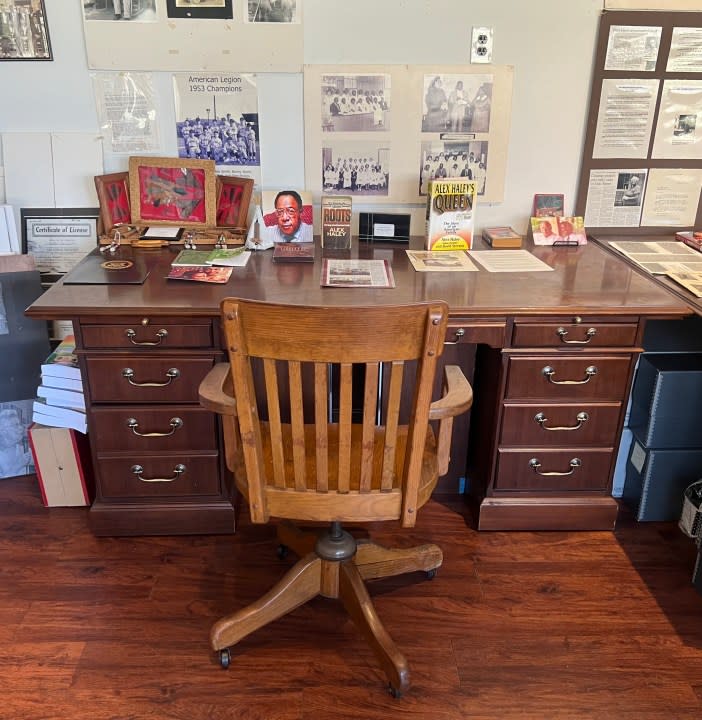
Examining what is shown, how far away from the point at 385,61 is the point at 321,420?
139 centimetres

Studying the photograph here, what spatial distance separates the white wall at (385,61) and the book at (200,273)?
0.49 metres

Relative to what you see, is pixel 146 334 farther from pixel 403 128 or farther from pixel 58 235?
pixel 403 128

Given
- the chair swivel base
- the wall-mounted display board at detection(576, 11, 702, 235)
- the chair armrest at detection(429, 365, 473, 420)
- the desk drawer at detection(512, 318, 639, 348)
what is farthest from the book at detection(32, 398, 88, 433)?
the wall-mounted display board at detection(576, 11, 702, 235)

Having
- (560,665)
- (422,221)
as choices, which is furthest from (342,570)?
(422,221)

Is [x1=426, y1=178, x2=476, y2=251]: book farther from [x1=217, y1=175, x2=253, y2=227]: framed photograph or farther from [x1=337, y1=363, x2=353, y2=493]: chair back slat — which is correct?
[x1=337, y1=363, x2=353, y2=493]: chair back slat

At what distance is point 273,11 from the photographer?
2.21 metres

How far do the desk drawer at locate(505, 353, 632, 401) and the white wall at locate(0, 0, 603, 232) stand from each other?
807mm

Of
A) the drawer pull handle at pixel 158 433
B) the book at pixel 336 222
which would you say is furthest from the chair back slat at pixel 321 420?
the book at pixel 336 222

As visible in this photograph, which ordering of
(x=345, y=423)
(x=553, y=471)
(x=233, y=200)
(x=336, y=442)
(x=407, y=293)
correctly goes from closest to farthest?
(x=345, y=423) → (x=336, y=442) → (x=407, y=293) → (x=553, y=471) → (x=233, y=200)

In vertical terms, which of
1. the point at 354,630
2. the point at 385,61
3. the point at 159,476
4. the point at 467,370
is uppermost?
the point at 385,61

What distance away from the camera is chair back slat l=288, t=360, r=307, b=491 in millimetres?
1373

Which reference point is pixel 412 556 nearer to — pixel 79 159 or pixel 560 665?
pixel 560 665

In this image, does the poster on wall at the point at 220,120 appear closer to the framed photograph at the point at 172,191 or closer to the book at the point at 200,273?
the framed photograph at the point at 172,191

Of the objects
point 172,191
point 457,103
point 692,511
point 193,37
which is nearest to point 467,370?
point 692,511
